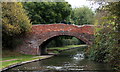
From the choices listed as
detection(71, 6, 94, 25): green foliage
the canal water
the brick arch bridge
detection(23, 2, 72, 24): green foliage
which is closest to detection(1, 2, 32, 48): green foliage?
the brick arch bridge

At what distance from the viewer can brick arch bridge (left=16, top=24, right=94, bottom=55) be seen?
25.0 m

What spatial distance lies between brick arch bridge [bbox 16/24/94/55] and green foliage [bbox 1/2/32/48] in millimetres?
999

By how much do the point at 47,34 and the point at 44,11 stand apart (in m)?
9.83

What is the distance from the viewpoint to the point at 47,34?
1028 inches

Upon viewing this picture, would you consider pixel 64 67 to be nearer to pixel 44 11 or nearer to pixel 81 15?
pixel 44 11

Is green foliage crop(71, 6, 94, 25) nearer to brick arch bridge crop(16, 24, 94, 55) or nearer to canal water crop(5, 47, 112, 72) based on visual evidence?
brick arch bridge crop(16, 24, 94, 55)

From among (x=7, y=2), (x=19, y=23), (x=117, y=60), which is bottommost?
(x=117, y=60)

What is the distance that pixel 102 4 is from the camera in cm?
835

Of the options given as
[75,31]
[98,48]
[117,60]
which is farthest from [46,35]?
[117,60]

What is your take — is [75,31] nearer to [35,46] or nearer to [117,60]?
[35,46]

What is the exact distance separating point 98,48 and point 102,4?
11.8 m

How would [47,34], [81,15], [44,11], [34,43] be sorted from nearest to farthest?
[47,34] → [34,43] → [44,11] → [81,15]

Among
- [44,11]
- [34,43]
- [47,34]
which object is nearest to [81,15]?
[44,11]

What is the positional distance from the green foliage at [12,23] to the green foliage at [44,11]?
27.8 ft
